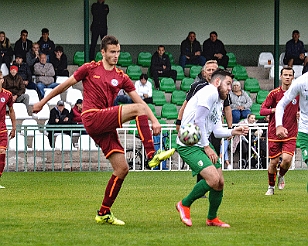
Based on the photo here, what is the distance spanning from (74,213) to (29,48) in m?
16.0

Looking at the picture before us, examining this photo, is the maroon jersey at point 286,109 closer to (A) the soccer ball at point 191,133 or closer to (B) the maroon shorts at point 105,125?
(B) the maroon shorts at point 105,125

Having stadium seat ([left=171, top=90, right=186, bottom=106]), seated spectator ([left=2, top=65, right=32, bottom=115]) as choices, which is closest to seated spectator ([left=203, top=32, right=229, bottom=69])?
stadium seat ([left=171, top=90, right=186, bottom=106])

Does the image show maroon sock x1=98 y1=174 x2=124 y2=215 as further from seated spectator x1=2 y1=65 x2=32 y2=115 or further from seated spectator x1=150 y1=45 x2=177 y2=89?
seated spectator x1=150 y1=45 x2=177 y2=89

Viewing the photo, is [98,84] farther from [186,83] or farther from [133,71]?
[133,71]

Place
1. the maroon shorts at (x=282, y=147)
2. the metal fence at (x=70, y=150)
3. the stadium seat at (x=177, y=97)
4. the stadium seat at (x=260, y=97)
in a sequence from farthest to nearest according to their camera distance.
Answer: the stadium seat at (x=260, y=97), the stadium seat at (x=177, y=97), the metal fence at (x=70, y=150), the maroon shorts at (x=282, y=147)

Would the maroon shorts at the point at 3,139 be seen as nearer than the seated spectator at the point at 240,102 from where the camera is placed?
Yes

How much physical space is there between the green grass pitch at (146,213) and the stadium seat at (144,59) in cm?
1060

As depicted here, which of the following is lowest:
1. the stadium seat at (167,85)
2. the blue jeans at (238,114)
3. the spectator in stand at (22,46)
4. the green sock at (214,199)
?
the green sock at (214,199)

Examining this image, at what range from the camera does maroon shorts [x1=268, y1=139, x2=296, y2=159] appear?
1572 cm

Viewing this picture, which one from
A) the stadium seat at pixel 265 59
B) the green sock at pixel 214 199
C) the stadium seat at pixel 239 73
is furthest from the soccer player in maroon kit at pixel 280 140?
the stadium seat at pixel 265 59

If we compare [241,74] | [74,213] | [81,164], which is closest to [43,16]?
[241,74]

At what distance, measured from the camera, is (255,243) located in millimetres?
8977

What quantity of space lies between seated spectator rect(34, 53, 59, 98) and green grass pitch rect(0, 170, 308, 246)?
727 cm

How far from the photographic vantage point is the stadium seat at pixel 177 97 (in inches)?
1101
